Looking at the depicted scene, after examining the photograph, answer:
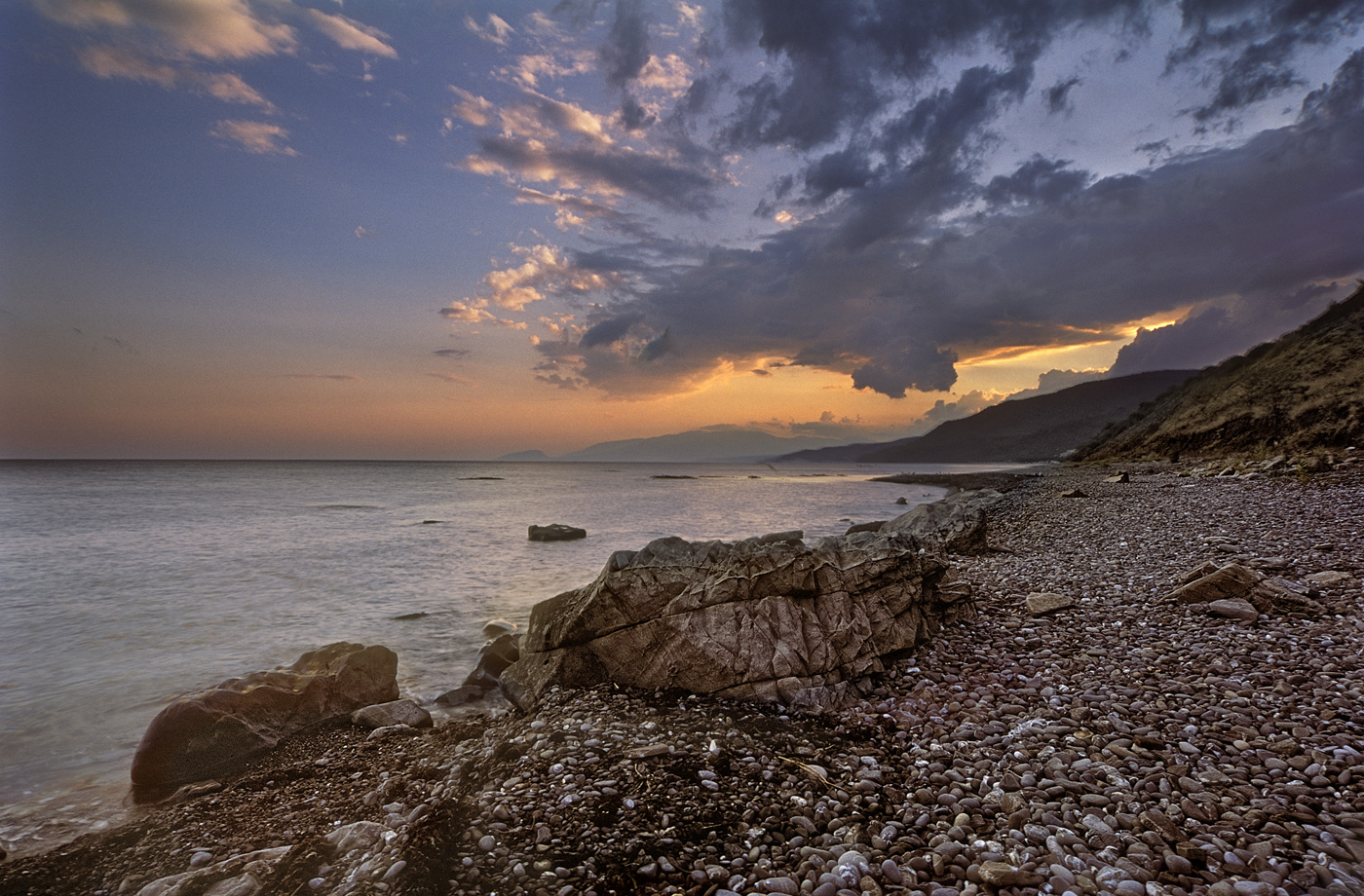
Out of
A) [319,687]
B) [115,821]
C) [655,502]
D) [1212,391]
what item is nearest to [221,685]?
[319,687]

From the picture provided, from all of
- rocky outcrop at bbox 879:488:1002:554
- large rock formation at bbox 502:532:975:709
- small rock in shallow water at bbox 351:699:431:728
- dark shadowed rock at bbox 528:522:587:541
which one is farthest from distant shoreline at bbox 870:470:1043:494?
small rock in shallow water at bbox 351:699:431:728

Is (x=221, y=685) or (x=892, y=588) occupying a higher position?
(x=892, y=588)

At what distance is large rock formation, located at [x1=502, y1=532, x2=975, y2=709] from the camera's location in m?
7.04

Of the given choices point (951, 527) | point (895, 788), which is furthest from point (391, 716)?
point (951, 527)

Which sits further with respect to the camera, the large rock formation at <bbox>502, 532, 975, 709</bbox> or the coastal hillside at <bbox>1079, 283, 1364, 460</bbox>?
the coastal hillside at <bbox>1079, 283, 1364, 460</bbox>

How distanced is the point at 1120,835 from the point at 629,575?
5.95 m

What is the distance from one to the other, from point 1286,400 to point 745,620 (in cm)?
4139

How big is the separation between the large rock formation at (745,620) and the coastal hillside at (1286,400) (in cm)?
3113

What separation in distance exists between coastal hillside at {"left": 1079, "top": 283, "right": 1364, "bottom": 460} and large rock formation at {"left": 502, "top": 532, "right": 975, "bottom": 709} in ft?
102

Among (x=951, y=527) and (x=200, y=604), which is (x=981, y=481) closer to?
(x=951, y=527)

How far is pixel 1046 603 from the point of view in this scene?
28.8 feet

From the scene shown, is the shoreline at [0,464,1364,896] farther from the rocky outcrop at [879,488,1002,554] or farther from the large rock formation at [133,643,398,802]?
the rocky outcrop at [879,488,1002,554]

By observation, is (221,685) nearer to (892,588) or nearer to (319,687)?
(319,687)

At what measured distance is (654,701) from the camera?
6.89m
